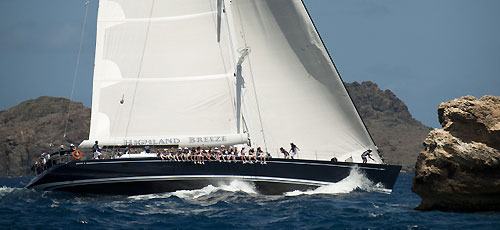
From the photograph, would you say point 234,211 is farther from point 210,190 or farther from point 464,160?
point 464,160

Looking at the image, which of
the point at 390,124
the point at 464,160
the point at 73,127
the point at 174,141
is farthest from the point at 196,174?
the point at 390,124

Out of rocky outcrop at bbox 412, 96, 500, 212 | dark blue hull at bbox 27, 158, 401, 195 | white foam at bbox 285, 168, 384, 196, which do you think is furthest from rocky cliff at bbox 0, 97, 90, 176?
rocky outcrop at bbox 412, 96, 500, 212

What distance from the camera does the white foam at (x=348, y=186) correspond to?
25.9 metres

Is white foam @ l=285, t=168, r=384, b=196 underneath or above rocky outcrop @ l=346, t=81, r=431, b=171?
underneath

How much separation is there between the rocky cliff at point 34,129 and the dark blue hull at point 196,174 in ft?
277

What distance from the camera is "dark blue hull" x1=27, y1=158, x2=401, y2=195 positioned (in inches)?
1014

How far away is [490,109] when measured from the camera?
17.2m

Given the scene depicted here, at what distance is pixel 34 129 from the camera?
133750 mm

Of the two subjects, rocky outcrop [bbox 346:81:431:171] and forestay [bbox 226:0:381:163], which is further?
rocky outcrop [bbox 346:81:431:171]

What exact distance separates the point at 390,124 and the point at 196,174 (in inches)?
6002

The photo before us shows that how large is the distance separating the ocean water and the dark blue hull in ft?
1.05

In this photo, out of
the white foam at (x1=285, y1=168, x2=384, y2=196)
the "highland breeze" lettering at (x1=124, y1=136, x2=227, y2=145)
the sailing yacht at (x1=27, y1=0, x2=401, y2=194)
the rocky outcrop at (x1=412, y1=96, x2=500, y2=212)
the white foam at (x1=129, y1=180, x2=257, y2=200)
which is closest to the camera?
the rocky outcrop at (x1=412, y1=96, x2=500, y2=212)

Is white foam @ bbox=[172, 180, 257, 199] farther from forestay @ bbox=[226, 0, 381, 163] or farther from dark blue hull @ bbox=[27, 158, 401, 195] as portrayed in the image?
forestay @ bbox=[226, 0, 381, 163]

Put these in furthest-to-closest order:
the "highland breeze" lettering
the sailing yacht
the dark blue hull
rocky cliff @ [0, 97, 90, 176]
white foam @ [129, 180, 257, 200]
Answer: rocky cliff @ [0, 97, 90, 176] < the sailing yacht < the "highland breeze" lettering < the dark blue hull < white foam @ [129, 180, 257, 200]
